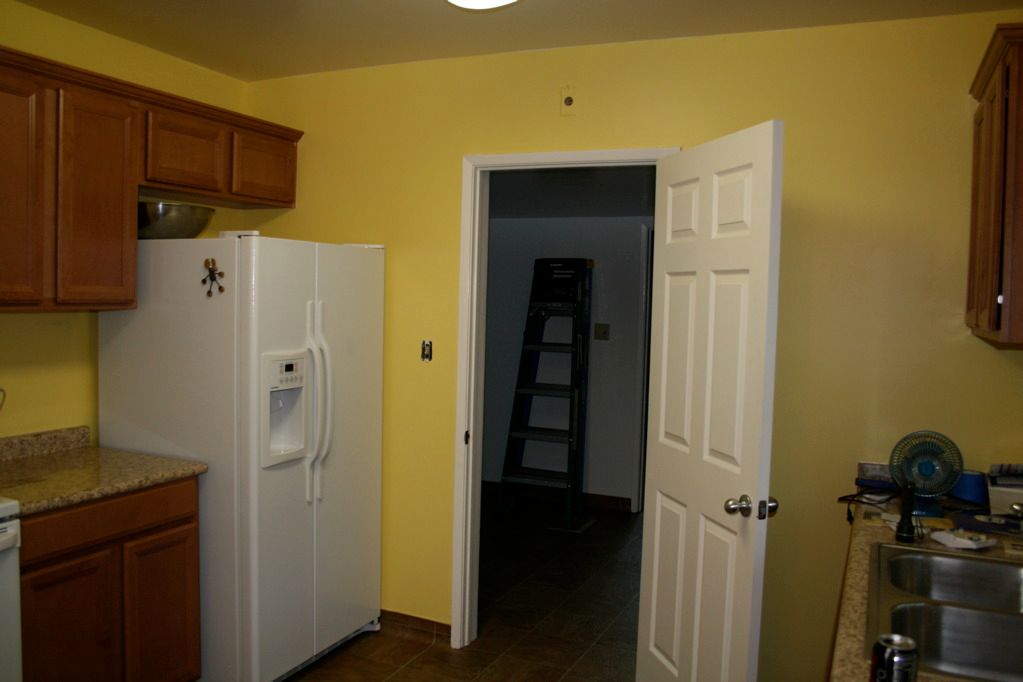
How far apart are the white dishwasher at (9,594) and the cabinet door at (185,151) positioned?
132cm

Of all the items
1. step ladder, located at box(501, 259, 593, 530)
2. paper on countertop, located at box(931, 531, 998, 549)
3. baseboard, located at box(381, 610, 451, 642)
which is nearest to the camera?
paper on countertop, located at box(931, 531, 998, 549)

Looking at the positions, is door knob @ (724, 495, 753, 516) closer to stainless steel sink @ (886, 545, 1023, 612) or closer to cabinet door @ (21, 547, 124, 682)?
stainless steel sink @ (886, 545, 1023, 612)

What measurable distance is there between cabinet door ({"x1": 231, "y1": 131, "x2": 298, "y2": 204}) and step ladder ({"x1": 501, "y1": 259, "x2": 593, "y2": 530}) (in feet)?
7.99

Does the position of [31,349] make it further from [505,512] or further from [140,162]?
[505,512]

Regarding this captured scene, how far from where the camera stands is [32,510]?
7.54ft

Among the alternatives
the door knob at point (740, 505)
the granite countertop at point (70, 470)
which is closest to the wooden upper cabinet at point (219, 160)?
the granite countertop at point (70, 470)

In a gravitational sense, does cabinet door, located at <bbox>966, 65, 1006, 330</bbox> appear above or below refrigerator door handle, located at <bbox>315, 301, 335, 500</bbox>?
above

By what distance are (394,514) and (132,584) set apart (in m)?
1.14

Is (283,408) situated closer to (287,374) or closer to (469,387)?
(287,374)

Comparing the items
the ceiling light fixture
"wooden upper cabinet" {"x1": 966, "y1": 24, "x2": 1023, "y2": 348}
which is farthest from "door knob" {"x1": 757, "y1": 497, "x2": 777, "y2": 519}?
the ceiling light fixture

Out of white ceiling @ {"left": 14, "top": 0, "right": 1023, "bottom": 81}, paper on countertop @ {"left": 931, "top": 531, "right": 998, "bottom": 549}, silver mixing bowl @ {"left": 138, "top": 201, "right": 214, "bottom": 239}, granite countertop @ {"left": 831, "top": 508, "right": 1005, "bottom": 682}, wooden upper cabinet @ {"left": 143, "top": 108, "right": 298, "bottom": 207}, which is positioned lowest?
granite countertop @ {"left": 831, "top": 508, "right": 1005, "bottom": 682}

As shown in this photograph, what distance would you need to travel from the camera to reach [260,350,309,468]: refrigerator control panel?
9.34 ft

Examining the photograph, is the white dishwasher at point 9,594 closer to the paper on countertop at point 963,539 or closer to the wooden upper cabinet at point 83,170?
the wooden upper cabinet at point 83,170

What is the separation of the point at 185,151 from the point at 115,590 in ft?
5.30
